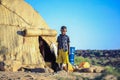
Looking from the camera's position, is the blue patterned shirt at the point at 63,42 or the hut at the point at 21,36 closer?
the blue patterned shirt at the point at 63,42

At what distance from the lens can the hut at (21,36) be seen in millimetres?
14267

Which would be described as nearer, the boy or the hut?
the boy

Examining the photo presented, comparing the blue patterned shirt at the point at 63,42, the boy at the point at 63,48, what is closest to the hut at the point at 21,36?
the boy at the point at 63,48

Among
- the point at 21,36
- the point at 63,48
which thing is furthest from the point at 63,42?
the point at 21,36

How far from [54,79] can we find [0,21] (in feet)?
18.2

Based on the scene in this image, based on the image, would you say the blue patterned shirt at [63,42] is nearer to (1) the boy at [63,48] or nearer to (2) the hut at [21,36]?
(1) the boy at [63,48]

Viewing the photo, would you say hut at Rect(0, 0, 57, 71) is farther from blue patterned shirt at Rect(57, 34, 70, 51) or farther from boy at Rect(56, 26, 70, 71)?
blue patterned shirt at Rect(57, 34, 70, 51)

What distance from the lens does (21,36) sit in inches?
576

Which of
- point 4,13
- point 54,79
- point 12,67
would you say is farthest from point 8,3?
point 54,79

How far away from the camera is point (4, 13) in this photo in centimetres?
1491

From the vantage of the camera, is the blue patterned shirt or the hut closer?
the blue patterned shirt

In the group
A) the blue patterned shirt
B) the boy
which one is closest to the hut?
the boy

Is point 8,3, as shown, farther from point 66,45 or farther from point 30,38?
point 66,45

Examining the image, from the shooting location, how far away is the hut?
14267 mm
